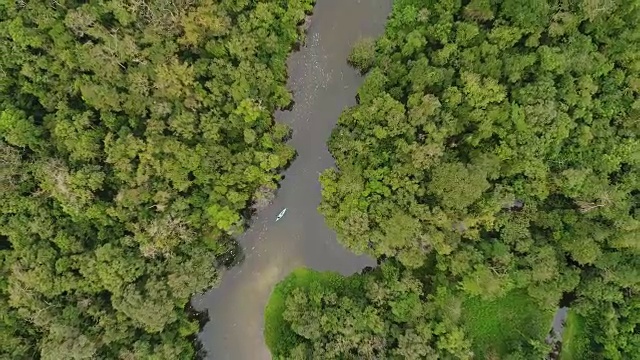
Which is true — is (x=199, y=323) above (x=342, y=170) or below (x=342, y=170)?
below

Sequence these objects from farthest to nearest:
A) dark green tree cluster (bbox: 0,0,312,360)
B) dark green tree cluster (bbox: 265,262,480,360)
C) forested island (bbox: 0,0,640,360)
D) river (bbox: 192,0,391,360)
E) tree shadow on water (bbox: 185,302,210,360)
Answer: river (bbox: 192,0,391,360) → tree shadow on water (bbox: 185,302,210,360) → dark green tree cluster (bbox: 265,262,480,360) → forested island (bbox: 0,0,640,360) → dark green tree cluster (bbox: 0,0,312,360)

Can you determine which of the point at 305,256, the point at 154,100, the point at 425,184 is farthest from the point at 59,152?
the point at 425,184

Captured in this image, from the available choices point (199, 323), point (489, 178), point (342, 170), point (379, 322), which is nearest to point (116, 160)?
point (199, 323)

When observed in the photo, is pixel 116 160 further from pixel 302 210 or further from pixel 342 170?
pixel 342 170

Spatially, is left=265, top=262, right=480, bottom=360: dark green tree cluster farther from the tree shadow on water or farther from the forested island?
the tree shadow on water

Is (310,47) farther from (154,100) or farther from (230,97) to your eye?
(154,100)

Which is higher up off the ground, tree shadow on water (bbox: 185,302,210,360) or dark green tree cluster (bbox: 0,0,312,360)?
dark green tree cluster (bbox: 0,0,312,360)

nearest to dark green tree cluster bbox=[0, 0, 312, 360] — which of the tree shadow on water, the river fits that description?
the tree shadow on water
